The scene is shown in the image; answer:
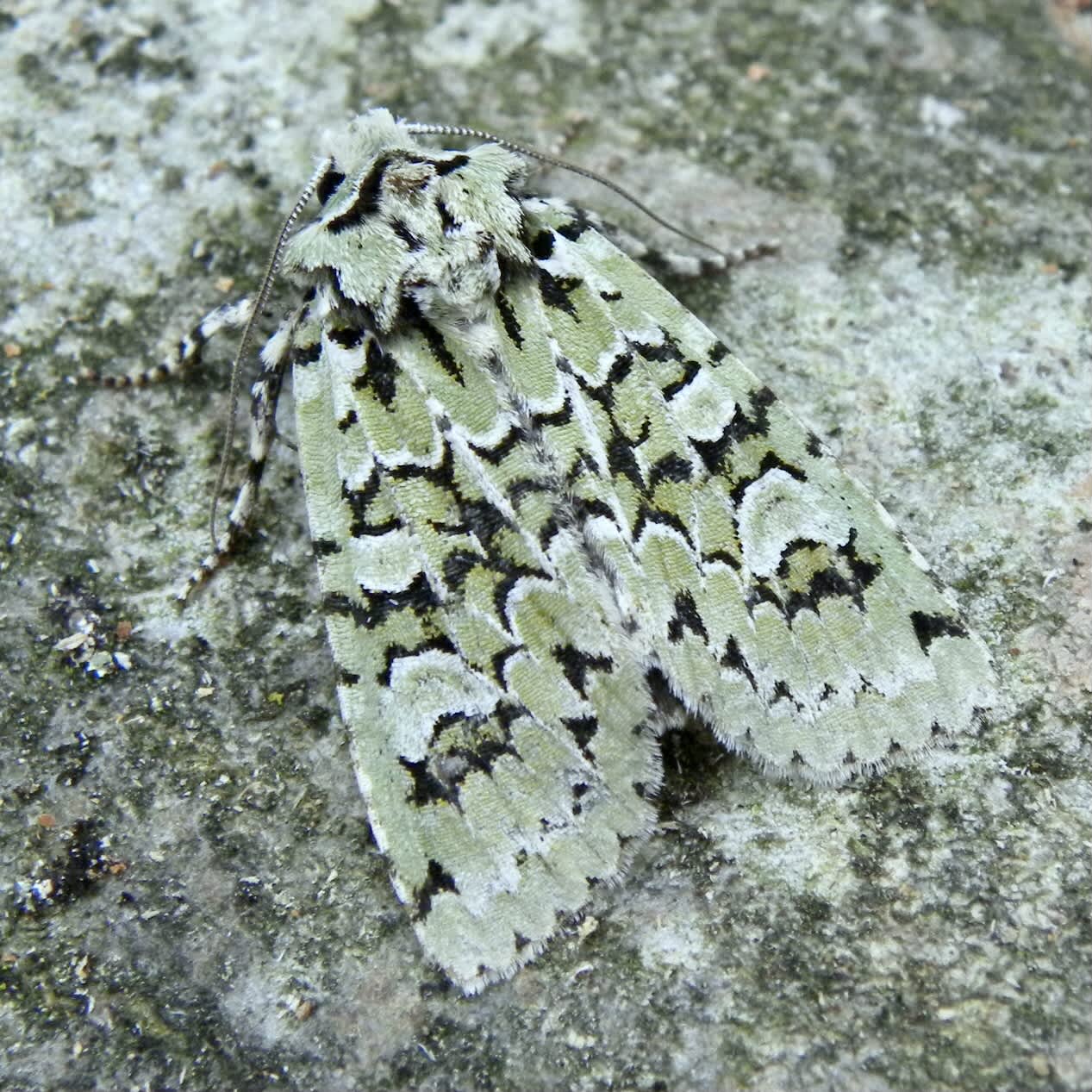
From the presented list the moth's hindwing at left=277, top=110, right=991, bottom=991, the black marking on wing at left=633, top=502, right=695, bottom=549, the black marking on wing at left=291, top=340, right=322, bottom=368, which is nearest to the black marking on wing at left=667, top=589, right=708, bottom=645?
the moth's hindwing at left=277, top=110, right=991, bottom=991

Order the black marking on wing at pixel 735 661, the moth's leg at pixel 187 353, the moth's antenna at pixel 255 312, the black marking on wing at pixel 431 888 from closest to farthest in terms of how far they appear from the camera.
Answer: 1. the black marking on wing at pixel 431 888
2. the black marking on wing at pixel 735 661
3. the moth's antenna at pixel 255 312
4. the moth's leg at pixel 187 353

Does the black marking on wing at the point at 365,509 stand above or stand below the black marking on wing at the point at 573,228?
below

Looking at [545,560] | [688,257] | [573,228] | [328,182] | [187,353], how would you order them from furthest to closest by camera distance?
[688,257]
[187,353]
[328,182]
[573,228]
[545,560]

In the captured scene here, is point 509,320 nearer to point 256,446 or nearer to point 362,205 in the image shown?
point 362,205

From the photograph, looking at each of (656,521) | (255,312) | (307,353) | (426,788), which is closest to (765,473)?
(656,521)

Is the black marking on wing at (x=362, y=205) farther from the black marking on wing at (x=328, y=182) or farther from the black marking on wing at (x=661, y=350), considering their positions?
the black marking on wing at (x=661, y=350)

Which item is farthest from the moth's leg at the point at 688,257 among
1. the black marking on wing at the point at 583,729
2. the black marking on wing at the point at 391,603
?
the black marking on wing at the point at 583,729

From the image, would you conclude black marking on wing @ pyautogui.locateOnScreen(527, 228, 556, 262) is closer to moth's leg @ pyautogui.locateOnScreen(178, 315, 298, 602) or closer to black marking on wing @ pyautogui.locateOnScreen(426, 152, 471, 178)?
black marking on wing @ pyautogui.locateOnScreen(426, 152, 471, 178)
